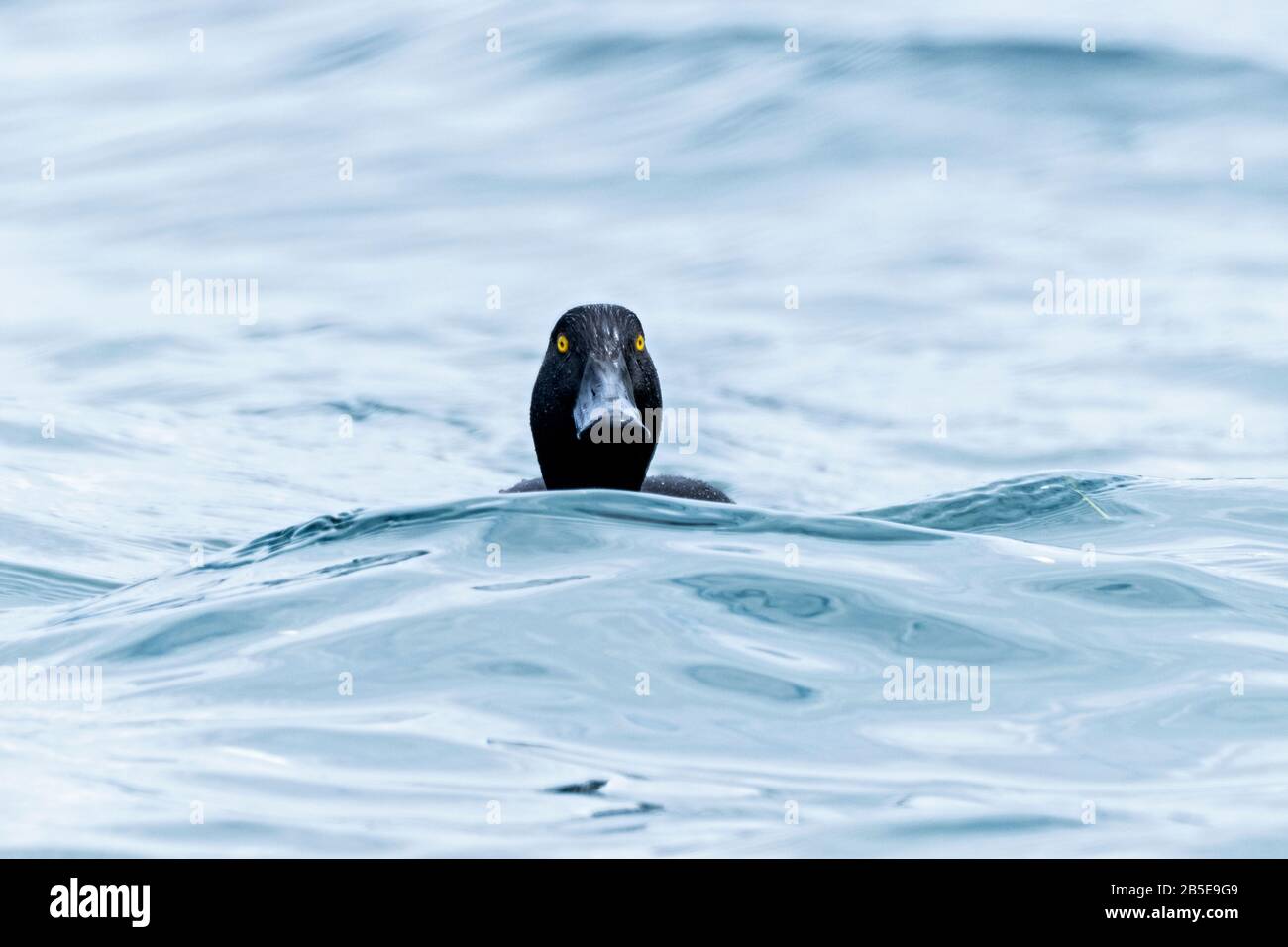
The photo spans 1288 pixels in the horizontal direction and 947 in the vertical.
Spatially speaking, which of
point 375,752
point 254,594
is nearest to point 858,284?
point 254,594

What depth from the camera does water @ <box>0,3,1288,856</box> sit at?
183 inches

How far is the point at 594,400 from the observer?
24.8 ft

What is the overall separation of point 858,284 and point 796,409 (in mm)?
2435

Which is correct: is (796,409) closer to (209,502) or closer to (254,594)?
(209,502)
